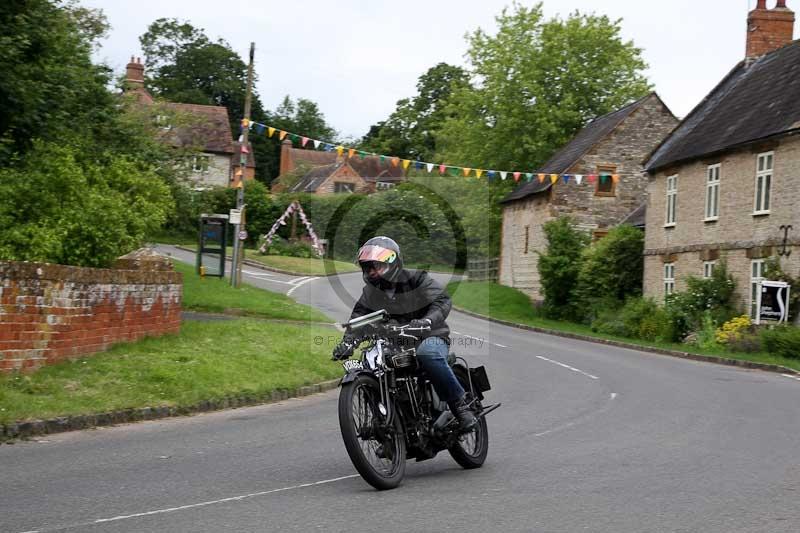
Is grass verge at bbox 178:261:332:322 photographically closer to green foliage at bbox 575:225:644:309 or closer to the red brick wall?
the red brick wall

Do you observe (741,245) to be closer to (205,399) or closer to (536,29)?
(205,399)

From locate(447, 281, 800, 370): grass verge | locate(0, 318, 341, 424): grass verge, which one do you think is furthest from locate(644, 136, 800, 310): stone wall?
locate(0, 318, 341, 424): grass verge

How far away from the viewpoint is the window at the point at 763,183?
29.8m

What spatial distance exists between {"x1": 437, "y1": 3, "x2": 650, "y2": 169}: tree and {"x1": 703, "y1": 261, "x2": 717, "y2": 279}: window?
24.4m

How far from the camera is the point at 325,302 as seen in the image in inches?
1492

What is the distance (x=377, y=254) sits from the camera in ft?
26.1

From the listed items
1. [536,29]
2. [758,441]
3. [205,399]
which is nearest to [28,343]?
[205,399]

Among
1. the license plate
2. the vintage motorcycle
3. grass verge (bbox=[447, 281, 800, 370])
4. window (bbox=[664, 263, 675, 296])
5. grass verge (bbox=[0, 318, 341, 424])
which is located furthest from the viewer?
window (bbox=[664, 263, 675, 296])

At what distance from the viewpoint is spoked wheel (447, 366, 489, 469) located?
854cm

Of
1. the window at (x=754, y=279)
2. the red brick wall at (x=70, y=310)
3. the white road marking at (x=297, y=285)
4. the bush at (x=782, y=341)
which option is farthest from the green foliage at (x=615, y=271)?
the red brick wall at (x=70, y=310)

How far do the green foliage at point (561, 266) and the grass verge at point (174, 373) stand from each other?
25.1 metres

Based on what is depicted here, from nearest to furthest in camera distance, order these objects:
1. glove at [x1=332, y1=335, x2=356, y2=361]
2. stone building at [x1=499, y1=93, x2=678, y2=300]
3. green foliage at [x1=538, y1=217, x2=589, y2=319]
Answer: glove at [x1=332, y1=335, x2=356, y2=361] → green foliage at [x1=538, y1=217, x2=589, y2=319] → stone building at [x1=499, y1=93, x2=678, y2=300]

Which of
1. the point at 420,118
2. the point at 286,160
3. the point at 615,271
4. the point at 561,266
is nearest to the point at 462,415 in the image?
the point at 615,271

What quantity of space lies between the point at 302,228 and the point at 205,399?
53116 millimetres
